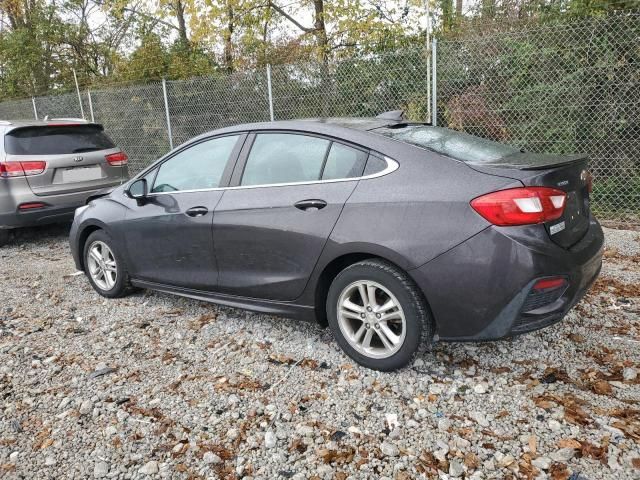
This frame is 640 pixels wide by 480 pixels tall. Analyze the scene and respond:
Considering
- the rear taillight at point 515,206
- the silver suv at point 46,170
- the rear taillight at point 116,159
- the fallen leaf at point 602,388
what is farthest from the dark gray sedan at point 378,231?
the rear taillight at point 116,159

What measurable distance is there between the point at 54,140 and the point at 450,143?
5436mm

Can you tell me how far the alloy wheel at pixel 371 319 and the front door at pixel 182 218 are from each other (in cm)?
110

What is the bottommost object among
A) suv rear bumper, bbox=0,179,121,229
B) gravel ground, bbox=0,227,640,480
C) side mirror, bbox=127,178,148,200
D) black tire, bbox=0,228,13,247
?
gravel ground, bbox=0,227,640,480

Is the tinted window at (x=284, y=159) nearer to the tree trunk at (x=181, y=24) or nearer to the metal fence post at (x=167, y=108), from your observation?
the metal fence post at (x=167, y=108)

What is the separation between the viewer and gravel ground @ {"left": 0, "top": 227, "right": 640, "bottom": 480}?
7.56 feet

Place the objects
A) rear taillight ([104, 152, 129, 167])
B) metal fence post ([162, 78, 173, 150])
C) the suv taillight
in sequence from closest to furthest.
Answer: the suv taillight, rear taillight ([104, 152, 129, 167]), metal fence post ([162, 78, 173, 150])

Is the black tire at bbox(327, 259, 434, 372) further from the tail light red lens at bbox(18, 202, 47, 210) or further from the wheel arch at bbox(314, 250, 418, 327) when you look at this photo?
the tail light red lens at bbox(18, 202, 47, 210)

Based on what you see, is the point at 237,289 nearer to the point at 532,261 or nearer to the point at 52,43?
the point at 532,261

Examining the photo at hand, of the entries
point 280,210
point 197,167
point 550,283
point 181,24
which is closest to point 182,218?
point 197,167

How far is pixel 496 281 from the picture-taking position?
2576 mm

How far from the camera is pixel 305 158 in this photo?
328 cm

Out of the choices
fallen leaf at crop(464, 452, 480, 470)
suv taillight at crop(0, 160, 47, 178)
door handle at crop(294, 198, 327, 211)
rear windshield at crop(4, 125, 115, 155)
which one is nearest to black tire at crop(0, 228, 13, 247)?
suv taillight at crop(0, 160, 47, 178)

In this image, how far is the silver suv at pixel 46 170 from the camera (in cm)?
618

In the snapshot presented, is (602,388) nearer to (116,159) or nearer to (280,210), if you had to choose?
(280,210)
